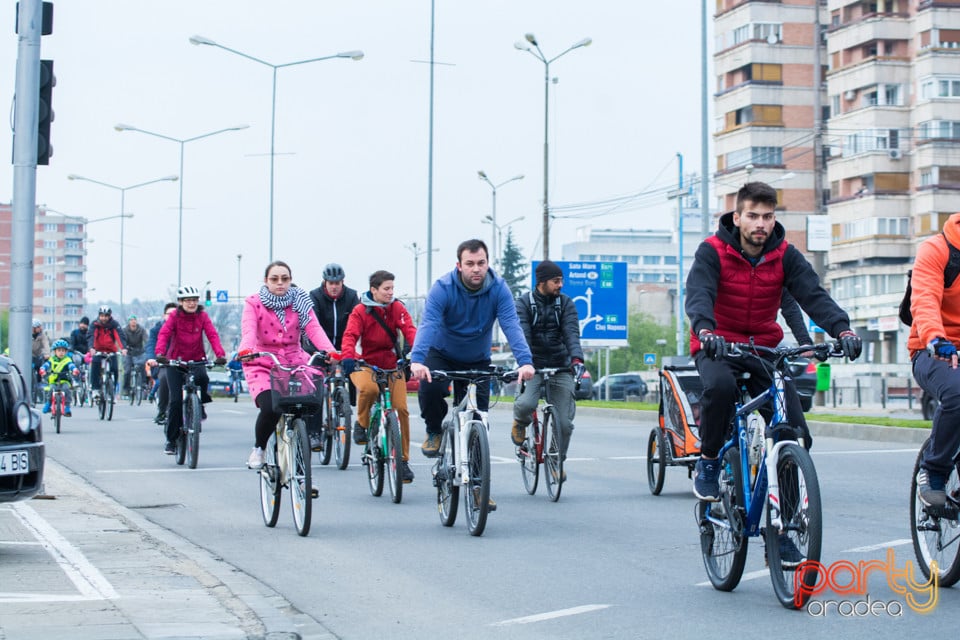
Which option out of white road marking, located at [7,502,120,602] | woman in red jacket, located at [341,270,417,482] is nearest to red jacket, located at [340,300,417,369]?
woman in red jacket, located at [341,270,417,482]

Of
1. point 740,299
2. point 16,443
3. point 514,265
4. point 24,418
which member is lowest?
point 16,443

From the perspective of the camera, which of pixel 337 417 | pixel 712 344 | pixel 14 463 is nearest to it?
pixel 712 344

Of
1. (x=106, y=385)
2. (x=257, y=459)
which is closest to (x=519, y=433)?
(x=257, y=459)

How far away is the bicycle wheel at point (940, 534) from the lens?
7277mm

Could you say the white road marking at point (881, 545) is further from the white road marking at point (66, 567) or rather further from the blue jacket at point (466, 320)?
the white road marking at point (66, 567)

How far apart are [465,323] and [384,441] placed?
2.16 m

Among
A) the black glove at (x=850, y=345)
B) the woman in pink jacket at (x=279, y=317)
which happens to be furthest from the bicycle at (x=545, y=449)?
the black glove at (x=850, y=345)

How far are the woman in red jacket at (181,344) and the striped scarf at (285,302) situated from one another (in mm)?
4482

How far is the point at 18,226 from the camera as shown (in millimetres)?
12352

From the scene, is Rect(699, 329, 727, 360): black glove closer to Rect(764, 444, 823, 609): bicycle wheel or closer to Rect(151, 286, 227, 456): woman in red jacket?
Rect(764, 444, 823, 609): bicycle wheel

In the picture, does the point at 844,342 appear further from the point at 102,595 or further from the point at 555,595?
the point at 102,595

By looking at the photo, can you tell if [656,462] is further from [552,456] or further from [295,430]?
[295,430]

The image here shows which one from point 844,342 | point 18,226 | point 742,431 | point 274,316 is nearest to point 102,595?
point 742,431

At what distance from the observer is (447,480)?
10.5 m
